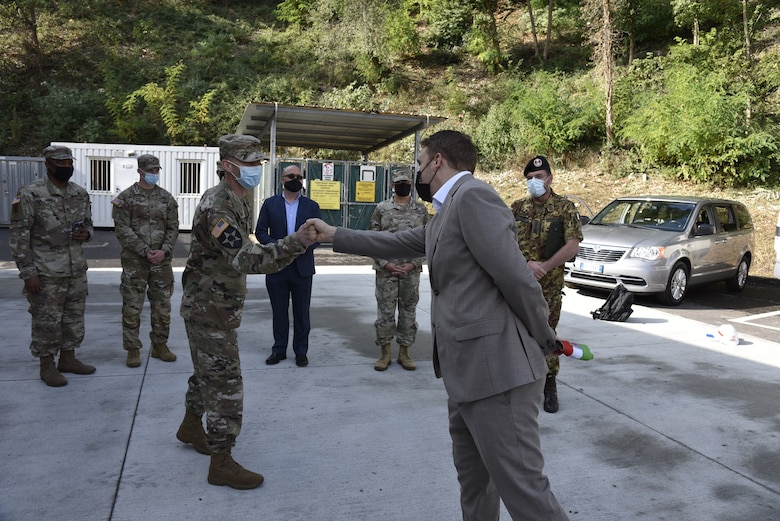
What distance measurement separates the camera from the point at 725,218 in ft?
37.5

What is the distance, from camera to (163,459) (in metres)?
3.85

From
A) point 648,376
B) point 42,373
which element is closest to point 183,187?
point 42,373

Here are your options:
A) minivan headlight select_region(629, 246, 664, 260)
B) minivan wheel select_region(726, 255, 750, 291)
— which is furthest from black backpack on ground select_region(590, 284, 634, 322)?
minivan wheel select_region(726, 255, 750, 291)

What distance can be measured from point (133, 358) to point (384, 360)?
2341 millimetres

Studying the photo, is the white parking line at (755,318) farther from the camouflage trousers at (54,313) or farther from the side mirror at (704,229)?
the camouflage trousers at (54,313)

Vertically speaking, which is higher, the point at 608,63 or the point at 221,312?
the point at 608,63

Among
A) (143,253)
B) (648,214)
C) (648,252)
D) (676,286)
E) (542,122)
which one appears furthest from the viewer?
(542,122)

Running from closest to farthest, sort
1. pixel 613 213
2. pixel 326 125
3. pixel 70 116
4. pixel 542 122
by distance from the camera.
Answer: pixel 613 213, pixel 326 125, pixel 542 122, pixel 70 116

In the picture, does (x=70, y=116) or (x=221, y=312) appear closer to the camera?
(x=221, y=312)

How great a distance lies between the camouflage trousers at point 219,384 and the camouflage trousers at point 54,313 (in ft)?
7.88

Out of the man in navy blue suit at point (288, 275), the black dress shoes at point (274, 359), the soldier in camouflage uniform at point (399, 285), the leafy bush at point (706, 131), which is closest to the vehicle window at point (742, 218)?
the leafy bush at point (706, 131)

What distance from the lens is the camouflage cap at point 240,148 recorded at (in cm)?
352

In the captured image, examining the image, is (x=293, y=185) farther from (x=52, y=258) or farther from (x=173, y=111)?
(x=173, y=111)

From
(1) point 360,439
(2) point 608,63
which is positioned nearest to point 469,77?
(2) point 608,63
